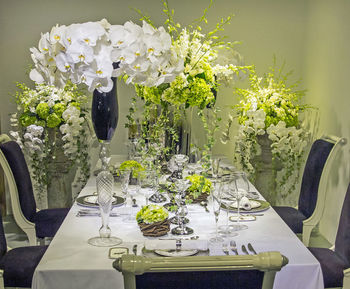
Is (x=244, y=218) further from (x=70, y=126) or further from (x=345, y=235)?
(x=70, y=126)

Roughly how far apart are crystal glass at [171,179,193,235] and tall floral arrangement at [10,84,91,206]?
6.44ft

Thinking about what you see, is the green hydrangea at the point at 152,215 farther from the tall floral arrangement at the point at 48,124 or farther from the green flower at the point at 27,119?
the green flower at the point at 27,119

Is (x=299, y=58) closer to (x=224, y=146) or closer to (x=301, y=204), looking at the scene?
(x=224, y=146)

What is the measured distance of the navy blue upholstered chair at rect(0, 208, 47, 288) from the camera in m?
2.38

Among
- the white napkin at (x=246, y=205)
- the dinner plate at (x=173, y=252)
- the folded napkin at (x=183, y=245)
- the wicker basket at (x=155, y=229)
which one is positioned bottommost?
the white napkin at (x=246, y=205)

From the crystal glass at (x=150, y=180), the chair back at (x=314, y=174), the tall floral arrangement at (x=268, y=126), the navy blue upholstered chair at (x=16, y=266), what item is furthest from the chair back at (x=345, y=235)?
the tall floral arrangement at (x=268, y=126)

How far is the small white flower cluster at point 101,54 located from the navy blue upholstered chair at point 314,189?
1.40 m

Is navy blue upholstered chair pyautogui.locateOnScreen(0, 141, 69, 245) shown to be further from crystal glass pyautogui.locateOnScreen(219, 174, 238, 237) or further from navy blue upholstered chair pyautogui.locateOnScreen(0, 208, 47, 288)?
crystal glass pyautogui.locateOnScreen(219, 174, 238, 237)

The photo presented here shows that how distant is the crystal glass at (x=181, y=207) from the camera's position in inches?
86.6

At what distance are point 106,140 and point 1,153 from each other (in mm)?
1079

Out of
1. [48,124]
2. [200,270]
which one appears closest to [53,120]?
[48,124]

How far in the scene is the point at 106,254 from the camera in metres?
1.90

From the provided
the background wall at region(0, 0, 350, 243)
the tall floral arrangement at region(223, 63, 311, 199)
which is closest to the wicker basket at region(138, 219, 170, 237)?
the tall floral arrangement at region(223, 63, 311, 199)

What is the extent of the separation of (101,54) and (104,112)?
0.29 metres
